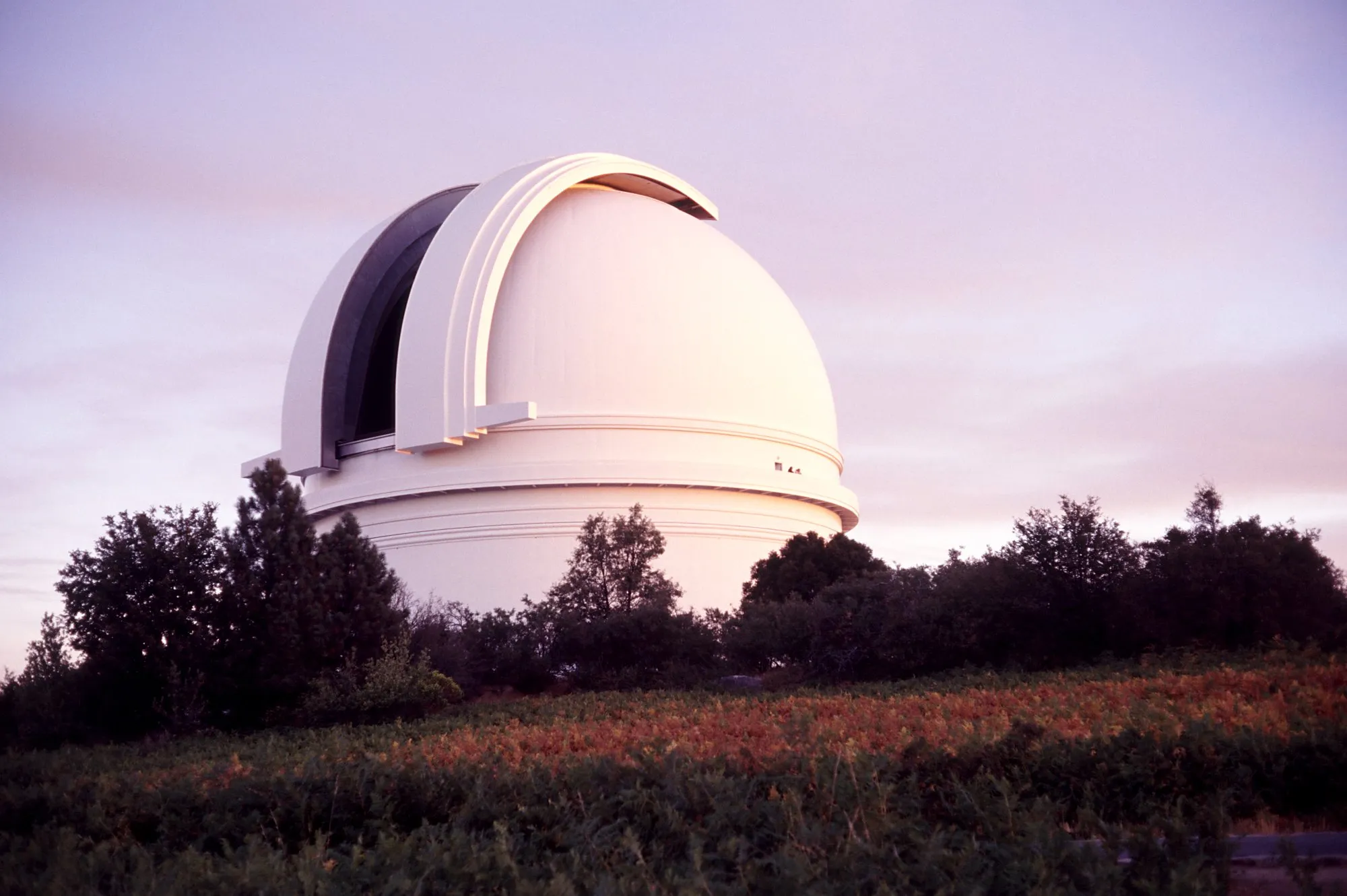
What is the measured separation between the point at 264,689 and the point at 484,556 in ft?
30.7

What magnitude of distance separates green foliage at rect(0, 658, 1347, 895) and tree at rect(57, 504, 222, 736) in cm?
649

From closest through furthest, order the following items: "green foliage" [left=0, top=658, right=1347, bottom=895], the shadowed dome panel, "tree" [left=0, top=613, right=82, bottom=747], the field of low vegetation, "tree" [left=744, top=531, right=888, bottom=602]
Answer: "green foliage" [left=0, top=658, right=1347, bottom=895], the field of low vegetation, "tree" [left=0, top=613, right=82, bottom=747], "tree" [left=744, top=531, right=888, bottom=602], the shadowed dome panel

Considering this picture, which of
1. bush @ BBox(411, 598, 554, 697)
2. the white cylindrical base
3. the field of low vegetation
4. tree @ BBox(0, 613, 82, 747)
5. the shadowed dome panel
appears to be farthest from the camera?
the shadowed dome panel

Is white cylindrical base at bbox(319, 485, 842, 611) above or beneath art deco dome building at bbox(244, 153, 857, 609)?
beneath

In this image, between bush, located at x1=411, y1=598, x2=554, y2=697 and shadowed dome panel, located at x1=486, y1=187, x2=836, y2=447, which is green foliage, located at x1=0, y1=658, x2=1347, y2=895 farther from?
shadowed dome panel, located at x1=486, y1=187, x2=836, y2=447

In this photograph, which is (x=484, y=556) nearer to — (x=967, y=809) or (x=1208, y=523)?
(x=1208, y=523)

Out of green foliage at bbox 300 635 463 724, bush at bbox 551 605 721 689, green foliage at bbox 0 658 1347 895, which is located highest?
bush at bbox 551 605 721 689

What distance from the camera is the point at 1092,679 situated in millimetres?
14883

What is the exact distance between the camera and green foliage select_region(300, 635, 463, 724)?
52.2 feet

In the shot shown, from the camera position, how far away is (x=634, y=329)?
26.5 m

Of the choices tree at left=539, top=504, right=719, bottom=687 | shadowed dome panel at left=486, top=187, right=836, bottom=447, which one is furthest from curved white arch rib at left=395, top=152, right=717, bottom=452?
tree at left=539, top=504, right=719, bottom=687

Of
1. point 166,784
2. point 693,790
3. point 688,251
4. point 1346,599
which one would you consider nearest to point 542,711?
point 166,784

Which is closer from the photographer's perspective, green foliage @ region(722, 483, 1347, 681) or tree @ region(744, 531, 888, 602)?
green foliage @ region(722, 483, 1347, 681)

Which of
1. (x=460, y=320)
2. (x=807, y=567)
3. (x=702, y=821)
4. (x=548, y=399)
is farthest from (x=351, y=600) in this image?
(x=702, y=821)
